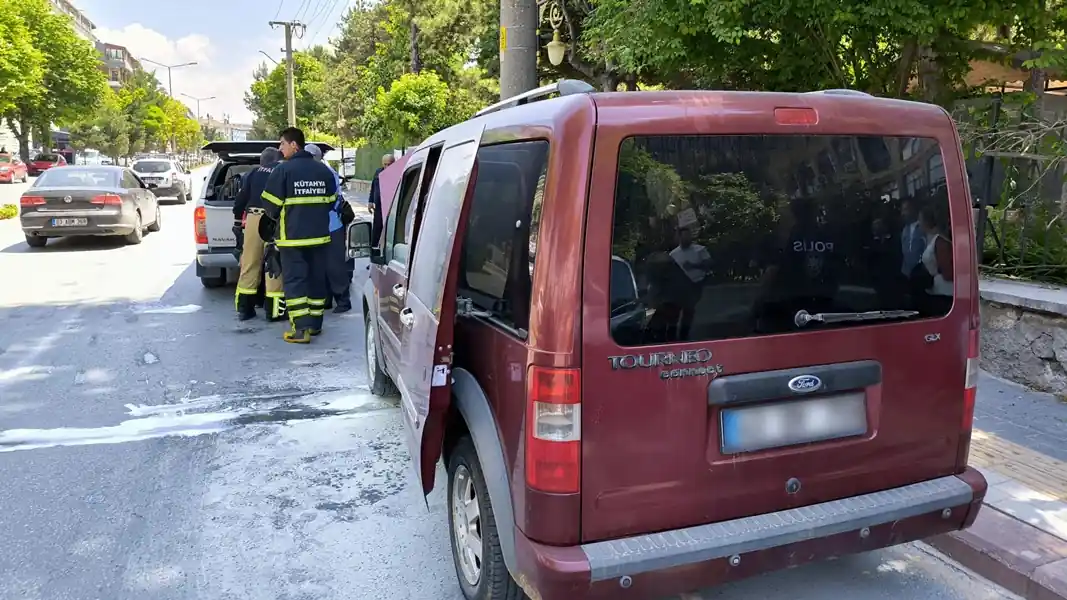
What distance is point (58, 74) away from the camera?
4866 centimetres

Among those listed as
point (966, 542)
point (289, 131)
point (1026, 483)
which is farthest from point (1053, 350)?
point (289, 131)

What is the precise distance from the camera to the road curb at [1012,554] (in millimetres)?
3165

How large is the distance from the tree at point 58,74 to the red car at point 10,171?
5.71 metres

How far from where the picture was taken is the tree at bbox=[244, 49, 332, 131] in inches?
2434

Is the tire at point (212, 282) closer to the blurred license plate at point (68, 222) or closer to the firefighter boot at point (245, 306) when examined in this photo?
the firefighter boot at point (245, 306)

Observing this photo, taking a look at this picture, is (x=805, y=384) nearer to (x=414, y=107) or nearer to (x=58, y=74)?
(x=414, y=107)

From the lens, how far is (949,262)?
2842 millimetres

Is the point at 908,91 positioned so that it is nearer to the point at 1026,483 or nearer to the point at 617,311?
the point at 1026,483

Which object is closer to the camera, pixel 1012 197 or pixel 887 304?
pixel 887 304

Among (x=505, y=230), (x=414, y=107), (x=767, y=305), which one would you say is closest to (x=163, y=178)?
(x=414, y=107)

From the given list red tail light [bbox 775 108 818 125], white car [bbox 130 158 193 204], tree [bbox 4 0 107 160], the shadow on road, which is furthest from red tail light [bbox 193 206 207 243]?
tree [bbox 4 0 107 160]

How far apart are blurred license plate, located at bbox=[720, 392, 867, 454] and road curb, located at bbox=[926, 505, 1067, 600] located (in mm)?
1196

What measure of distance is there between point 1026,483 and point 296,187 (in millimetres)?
5623

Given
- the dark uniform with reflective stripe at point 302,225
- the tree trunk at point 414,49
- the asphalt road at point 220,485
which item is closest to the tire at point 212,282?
the asphalt road at point 220,485
